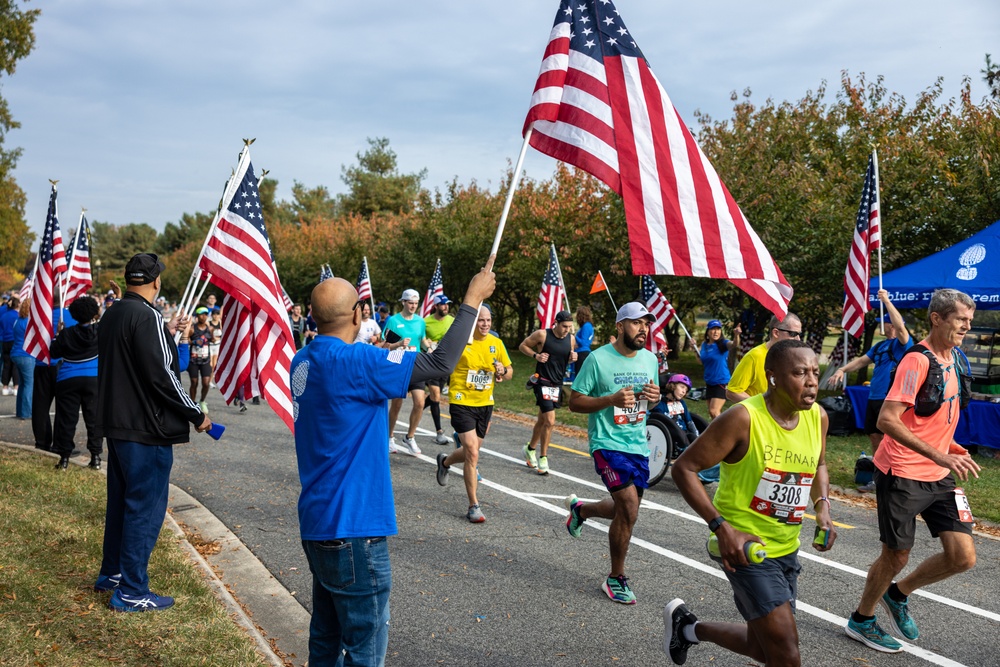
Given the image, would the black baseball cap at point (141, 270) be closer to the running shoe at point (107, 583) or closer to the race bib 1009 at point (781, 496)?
the running shoe at point (107, 583)

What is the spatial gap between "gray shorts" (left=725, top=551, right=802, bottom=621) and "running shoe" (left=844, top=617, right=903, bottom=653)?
1606 mm

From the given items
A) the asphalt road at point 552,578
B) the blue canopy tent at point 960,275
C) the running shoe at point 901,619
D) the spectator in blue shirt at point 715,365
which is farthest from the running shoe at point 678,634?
the blue canopy tent at point 960,275

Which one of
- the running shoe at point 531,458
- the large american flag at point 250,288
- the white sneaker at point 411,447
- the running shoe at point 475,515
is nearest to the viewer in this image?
the large american flag at point 250,288

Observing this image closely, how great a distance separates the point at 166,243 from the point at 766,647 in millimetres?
134677

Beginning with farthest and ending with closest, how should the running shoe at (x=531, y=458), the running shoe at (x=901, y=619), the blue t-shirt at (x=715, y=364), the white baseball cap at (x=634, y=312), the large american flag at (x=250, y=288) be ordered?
the blue t-shirt at (x=715, y=364) < the running shoe at (x=531, y=458) < the large american flag at (x=250, y=288) < the white baseball cap at (x=634, y=312) < the running shoe at (x=901, y=619)

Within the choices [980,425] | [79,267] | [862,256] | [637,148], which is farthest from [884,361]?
[79,267]

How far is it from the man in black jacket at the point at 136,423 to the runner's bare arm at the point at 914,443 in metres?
4.19

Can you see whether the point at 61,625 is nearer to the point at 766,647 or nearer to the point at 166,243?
the point at 766,647

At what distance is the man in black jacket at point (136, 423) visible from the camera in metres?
4.89

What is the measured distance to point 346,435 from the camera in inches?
125

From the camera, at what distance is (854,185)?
61.7 feet

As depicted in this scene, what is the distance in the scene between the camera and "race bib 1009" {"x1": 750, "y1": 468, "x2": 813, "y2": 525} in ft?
11.7

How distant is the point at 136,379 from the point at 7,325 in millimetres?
14047

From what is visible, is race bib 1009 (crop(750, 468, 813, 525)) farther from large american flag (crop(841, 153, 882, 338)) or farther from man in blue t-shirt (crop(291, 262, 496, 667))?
large american flag (crop(841, 153, 882, 338))
